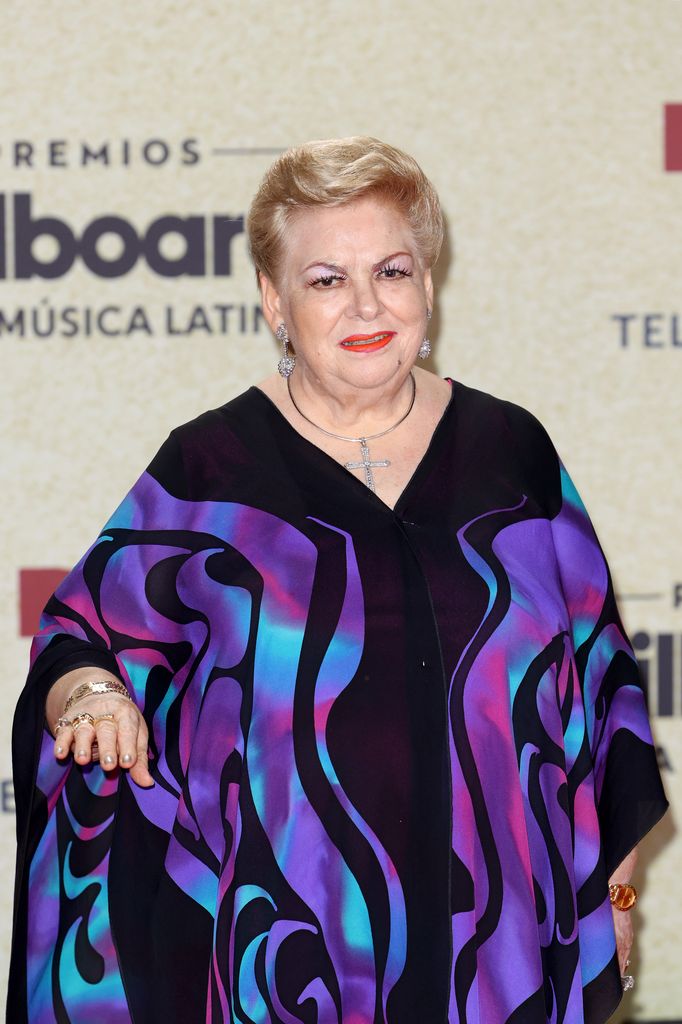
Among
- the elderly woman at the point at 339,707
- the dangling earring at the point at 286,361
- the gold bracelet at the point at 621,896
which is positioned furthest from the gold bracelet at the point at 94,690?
the gold bracelet at the point at 621,896

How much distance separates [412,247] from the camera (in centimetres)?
190

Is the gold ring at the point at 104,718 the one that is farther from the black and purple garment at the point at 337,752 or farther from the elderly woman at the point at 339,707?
the black and purple garment at the point at 337,752

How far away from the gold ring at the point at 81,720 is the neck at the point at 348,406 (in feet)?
1.80

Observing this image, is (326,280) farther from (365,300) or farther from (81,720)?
(81,720)

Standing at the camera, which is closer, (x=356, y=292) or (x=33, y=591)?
(x=356, y=292)

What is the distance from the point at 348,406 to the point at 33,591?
120 cm

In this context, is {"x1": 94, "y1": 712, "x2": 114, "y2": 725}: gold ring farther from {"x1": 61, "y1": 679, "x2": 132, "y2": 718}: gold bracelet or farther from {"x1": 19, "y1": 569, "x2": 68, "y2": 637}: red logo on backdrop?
{"x1": 19, "y1": 569, "x2": 68, "y2": 637}: red logo on backdrop

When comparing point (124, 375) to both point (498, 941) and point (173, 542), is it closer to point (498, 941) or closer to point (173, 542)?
point (173, 542)

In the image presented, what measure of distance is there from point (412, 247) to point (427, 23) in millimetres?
1093

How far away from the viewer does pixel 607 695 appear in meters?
1.98

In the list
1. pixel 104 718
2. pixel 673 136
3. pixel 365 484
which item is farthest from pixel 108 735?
pixel 673 136

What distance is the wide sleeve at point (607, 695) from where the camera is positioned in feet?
6.34

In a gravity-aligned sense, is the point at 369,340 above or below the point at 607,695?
above

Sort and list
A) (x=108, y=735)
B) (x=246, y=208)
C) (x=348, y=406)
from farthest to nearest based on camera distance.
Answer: (x=246, y=208)
(x=348, y=406)
(x=108, y=735)
